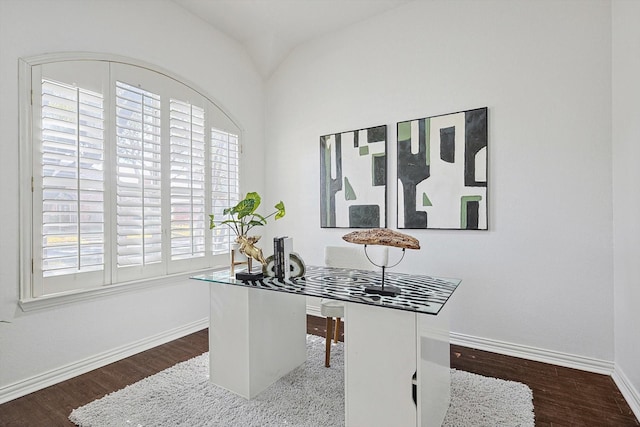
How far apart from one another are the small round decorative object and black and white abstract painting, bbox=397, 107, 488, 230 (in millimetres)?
1300

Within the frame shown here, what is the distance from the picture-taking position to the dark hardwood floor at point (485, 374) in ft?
5.98

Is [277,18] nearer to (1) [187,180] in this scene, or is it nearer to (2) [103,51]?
(2) [103,51]

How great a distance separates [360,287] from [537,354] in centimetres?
169

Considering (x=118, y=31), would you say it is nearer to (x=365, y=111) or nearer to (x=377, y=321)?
(x=365, y=111)

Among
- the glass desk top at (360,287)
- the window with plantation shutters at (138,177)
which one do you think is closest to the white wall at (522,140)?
the glass desk top at (360,287)

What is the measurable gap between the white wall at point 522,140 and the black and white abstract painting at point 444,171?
0.27ft

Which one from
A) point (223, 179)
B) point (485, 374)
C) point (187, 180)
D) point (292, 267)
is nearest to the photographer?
point (292, 267)

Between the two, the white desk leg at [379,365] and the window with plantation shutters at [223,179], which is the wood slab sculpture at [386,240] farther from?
the window with plantation shutters at [223,179]

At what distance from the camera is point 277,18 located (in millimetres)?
3291

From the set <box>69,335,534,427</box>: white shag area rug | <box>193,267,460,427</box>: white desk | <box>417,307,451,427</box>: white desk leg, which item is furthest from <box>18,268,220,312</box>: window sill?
<box>417,307,451,427</box>: white desk leg

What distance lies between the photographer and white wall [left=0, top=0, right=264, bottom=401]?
2072mm

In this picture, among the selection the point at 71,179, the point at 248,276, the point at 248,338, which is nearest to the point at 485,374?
the point at 248,338

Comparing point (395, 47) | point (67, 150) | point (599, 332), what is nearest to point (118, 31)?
point (67, 150)

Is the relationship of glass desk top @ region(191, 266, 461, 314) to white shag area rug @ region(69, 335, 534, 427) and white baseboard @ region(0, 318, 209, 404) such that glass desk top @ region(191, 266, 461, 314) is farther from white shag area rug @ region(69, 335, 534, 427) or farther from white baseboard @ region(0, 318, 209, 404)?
white baseboard @ region(0, 318, 209, 404)
